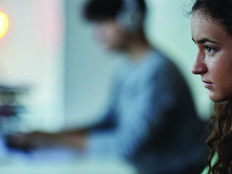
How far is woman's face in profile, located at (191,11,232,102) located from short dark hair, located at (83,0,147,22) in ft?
3.30

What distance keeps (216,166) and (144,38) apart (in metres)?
0.90

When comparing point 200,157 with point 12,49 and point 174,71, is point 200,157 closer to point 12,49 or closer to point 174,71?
point 174,71

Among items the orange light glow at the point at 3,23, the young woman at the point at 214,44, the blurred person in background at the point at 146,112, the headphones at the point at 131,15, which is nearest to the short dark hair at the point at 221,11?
the young woman at the point at 214,44

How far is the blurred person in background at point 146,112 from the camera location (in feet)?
4.95

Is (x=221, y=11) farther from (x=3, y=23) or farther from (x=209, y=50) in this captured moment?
(x=3, y=23)

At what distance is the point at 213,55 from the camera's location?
632 millimetres

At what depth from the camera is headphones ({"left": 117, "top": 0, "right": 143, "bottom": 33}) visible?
64.0 inches

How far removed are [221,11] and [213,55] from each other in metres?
0.06

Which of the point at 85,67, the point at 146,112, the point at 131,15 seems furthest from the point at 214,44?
the point at 85,67

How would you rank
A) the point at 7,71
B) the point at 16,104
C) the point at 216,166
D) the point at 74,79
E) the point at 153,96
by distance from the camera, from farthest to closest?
the point at 74,79
the point at 7,71
the point at 16,104
the point at 153,96
the point at 216,166

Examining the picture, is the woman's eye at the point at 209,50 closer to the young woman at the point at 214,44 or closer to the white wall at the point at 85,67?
the young woman at the point at 214,44

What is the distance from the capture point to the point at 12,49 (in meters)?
2.04

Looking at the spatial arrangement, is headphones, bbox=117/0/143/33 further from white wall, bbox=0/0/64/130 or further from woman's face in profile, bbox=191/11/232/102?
woman's face in profile, bbox=191/11/232/102

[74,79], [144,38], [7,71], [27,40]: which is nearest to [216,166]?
[144,38]
